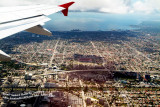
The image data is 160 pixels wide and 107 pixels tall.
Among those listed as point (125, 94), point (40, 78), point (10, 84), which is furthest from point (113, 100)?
point (10, 84)

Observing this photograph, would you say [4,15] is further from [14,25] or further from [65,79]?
[65,79]

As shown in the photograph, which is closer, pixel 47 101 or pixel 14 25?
pixel 14 25

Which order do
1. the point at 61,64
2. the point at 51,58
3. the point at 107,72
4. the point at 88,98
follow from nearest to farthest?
1. the point at 88,98
2. the point at 107,72
3. the point at 61,64
4. the point at 51,58

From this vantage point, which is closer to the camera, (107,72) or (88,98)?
(88,98)

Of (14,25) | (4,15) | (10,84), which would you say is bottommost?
(10,84)

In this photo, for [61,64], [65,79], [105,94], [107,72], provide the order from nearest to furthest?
[105,94]
[65,79]
[107,72]
[61,64]

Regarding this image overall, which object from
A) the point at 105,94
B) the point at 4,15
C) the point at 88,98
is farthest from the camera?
the point at 105,94

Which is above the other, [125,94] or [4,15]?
[4,15]

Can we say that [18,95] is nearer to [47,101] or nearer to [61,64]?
[47,101]

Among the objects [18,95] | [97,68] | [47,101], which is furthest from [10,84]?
[97,68]
